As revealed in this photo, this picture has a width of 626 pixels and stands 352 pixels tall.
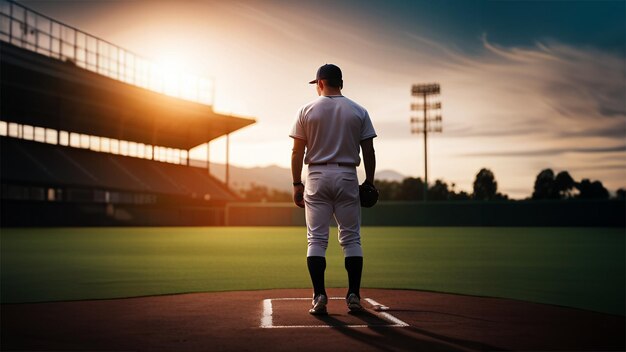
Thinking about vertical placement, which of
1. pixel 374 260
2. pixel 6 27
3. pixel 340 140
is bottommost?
pixel 374 260

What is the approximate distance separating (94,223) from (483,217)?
26.1m

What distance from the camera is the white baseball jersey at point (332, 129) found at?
5.73m

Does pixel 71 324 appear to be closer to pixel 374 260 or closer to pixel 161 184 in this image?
pixel 374 260

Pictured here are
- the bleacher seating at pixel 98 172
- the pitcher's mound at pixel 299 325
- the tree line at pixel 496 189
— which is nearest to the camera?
the pitcher's mound at pixel 299 325

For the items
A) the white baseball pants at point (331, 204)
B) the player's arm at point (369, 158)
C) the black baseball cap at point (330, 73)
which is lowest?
the white baseball pants at point (331, 204)

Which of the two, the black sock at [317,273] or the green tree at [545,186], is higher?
the green tree at [545,186]

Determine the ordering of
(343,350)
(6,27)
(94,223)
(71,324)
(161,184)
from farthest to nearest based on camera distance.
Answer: (161,184), (94,223), (6,27), (71,324), (343,350)

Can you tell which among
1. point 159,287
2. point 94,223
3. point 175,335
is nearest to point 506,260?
point 159,287

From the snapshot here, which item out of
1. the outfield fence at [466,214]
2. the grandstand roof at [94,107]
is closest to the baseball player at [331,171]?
the grandstand roof at [94,107]

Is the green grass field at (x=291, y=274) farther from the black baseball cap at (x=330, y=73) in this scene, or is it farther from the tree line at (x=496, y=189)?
the tree line at (x=496, y=189)

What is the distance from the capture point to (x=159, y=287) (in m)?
8.88

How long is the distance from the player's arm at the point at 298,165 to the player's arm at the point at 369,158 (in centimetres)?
55

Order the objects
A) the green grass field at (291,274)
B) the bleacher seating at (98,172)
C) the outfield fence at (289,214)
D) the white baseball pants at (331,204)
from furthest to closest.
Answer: the outfield fence at (289,214)
the bleacher seating at (98,172)
the green grass field at (291,274)
the white baseball pants at (331,204)

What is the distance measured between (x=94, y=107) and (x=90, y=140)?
2.61m
